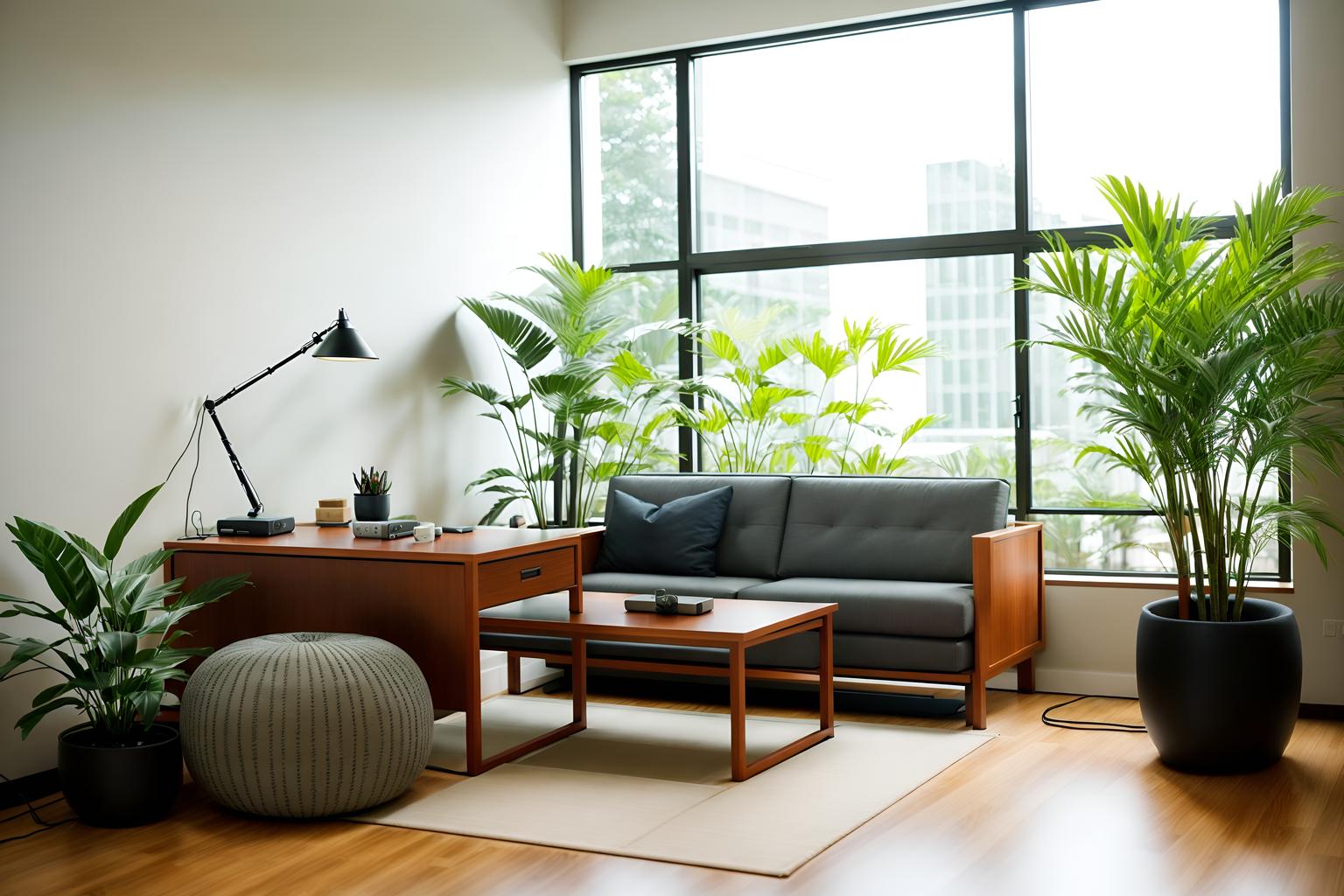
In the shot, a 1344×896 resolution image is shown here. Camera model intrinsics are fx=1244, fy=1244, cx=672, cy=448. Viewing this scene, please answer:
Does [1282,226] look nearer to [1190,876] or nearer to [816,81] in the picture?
[1190,876]

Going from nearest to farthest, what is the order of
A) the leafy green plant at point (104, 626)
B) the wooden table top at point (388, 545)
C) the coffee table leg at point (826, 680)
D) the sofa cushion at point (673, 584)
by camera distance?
the leafy green plant at point (104, 626) < the wooden table top at point (388, 545) < the coffee table leg at point (826, 680) < the sofa cushion at point (673, 584)

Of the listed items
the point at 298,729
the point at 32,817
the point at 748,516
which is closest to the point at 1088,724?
→ the point at 748,516

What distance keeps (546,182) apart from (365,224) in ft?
4.65

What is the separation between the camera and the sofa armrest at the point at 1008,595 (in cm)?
438

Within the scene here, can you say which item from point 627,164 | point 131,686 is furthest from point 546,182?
point 131,686

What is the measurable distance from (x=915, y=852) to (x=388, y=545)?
6.11 ft

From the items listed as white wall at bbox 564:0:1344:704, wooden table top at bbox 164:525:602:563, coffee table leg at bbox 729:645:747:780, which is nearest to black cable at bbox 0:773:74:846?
wooden table top at bbox 164:525:602:563

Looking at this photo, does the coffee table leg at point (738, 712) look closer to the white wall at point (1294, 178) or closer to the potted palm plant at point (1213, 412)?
the potted palm plant at point (1213, 412)

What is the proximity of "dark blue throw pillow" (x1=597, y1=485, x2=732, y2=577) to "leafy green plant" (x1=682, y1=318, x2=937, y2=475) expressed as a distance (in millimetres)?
532

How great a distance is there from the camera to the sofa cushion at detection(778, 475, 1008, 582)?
4.80m

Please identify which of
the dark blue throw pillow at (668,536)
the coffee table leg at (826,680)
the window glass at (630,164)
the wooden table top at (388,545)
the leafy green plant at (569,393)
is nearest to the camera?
the wooden table top at (388,545)

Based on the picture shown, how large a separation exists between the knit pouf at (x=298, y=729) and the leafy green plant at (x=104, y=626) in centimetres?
14

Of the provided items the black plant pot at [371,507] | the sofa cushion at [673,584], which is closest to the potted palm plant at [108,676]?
the black plant pot at [371,507]

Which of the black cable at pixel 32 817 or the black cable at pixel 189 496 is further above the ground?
the black cable at pixel 189 496
